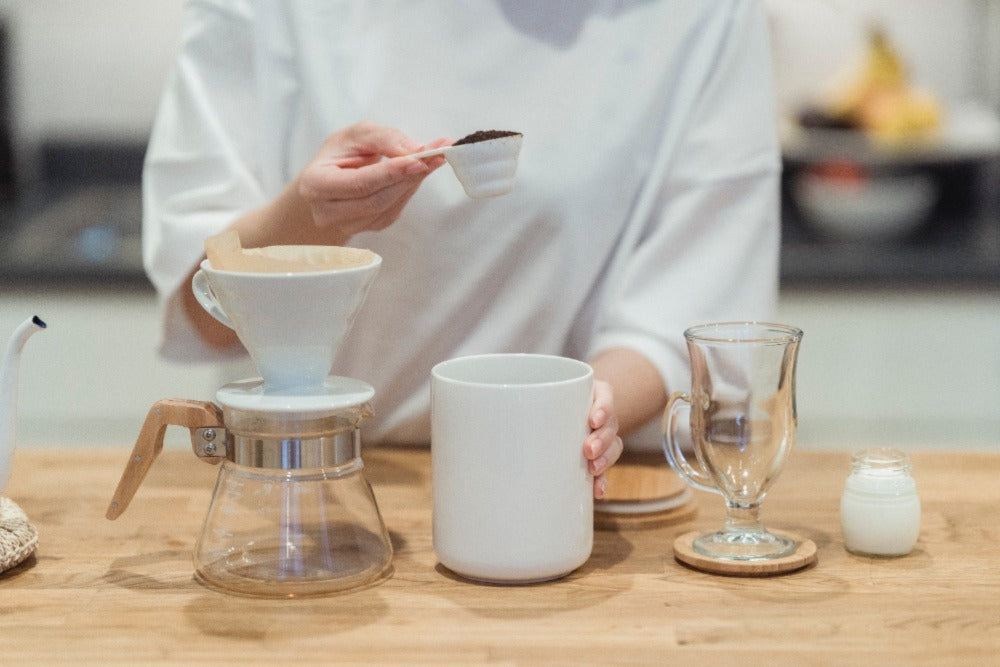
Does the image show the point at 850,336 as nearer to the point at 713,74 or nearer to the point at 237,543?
the point at 713,74

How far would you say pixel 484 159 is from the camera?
102cm

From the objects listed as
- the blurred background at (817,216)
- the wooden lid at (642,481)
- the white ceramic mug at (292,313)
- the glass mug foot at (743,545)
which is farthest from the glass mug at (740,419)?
the blurred background at (817,216)

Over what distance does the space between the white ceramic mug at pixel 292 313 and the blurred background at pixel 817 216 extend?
3.65 ft

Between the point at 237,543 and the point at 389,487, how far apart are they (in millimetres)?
256

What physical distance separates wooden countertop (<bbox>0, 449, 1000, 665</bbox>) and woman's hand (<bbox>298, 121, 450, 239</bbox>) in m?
0.27

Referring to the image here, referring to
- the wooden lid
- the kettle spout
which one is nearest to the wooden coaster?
the wooden lid

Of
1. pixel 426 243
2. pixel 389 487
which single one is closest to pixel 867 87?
pixel 426 243

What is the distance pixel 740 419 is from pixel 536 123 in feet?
1.81

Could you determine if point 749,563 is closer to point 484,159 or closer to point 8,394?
point 484,159

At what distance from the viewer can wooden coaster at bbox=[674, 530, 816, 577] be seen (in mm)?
1002

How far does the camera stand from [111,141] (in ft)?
9.38

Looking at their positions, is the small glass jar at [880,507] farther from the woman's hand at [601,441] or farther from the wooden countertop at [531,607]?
the woman's hand at [601,441]

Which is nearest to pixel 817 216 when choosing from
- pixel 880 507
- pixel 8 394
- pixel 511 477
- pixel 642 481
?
pixel 642 481

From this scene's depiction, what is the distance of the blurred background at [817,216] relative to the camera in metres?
2.33
